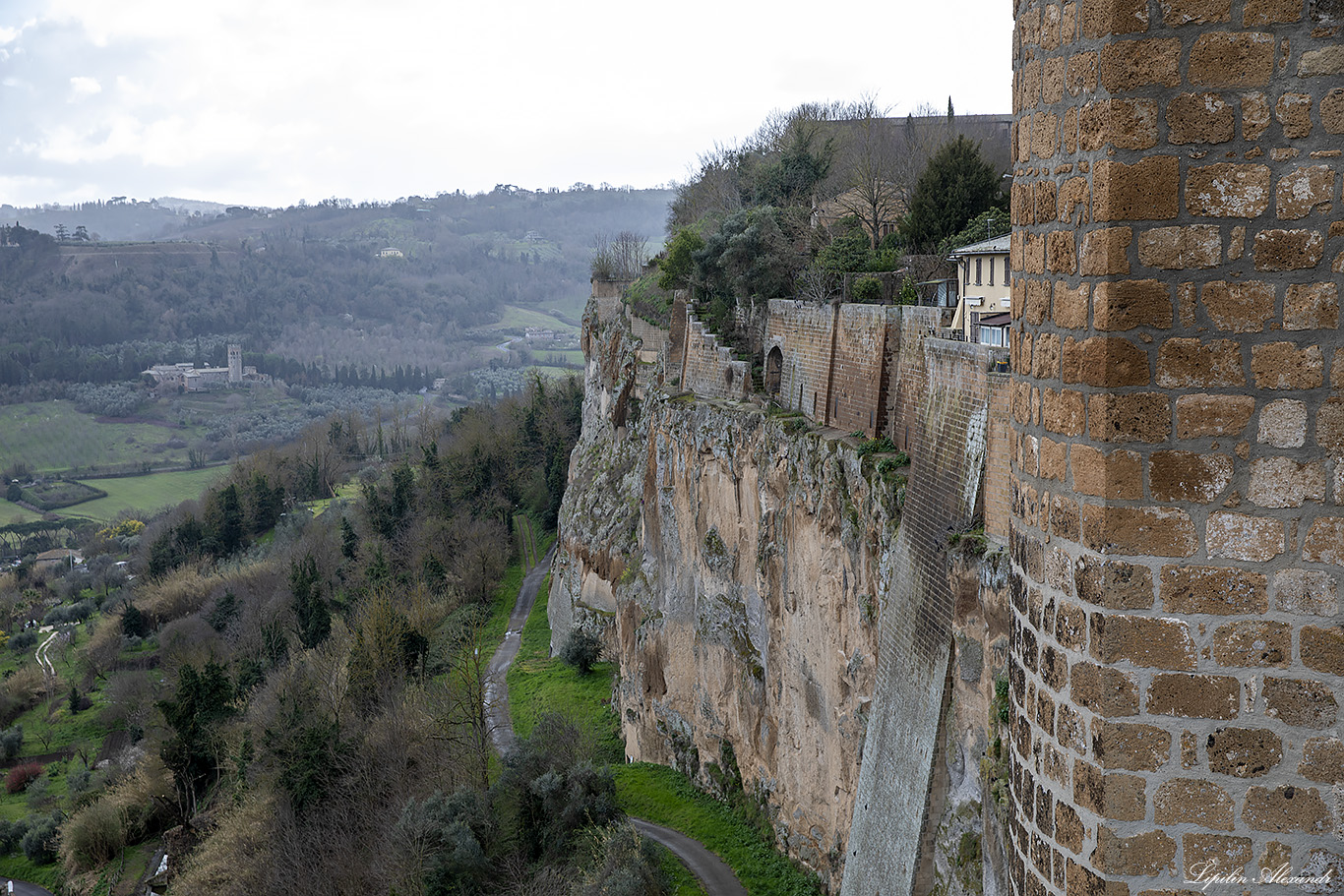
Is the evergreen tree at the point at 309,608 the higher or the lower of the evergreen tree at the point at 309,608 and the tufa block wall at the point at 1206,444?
the lower

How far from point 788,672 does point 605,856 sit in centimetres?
561

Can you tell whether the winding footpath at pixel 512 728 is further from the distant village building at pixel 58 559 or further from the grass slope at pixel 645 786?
the distant village building at pixel 58 559

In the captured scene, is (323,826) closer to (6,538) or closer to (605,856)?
(605,856)

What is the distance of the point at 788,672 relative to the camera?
21.1 meters

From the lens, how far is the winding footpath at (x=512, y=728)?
22156 millimetres

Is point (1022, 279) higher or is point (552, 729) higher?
point (1022, 279)

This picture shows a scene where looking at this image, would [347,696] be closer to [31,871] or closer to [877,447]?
[31,871]

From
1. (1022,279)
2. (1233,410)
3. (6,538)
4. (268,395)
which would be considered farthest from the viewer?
(268,395)


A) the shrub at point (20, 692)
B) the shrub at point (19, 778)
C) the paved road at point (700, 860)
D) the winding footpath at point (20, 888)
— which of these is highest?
the paved road at point (700, 860)

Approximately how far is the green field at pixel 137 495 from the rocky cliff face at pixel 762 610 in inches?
3139

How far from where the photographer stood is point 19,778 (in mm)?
48062

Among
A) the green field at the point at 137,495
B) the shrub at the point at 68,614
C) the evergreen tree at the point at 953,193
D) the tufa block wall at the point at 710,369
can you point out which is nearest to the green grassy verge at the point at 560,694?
the tufa block wall at the point at 710,369

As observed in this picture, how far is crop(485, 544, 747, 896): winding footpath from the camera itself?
22.2 metres

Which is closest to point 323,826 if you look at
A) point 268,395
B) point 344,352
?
point 268,395
